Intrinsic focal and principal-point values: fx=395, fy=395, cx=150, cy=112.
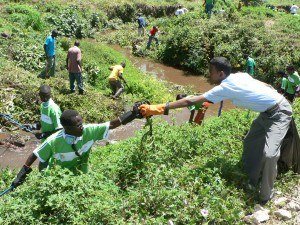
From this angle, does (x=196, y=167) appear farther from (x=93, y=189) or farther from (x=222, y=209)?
(x=93, y=189)

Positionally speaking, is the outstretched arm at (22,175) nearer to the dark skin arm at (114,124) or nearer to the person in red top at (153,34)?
the dark skin arm at (114,124)

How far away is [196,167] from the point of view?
525 cm

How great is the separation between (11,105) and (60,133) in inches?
239

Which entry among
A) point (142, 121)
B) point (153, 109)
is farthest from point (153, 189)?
point (142, 121)

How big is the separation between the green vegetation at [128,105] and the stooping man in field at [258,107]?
1.11ft

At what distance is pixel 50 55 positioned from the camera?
11.8m

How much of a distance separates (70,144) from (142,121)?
686 centimetres

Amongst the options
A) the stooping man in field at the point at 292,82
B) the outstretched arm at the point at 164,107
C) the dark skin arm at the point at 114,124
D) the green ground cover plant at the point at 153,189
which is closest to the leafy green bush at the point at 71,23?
the stooping man in field at the point at 292,82

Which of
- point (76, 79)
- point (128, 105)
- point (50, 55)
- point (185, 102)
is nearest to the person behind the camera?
point (185, 102)

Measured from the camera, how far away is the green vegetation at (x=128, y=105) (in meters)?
4.07

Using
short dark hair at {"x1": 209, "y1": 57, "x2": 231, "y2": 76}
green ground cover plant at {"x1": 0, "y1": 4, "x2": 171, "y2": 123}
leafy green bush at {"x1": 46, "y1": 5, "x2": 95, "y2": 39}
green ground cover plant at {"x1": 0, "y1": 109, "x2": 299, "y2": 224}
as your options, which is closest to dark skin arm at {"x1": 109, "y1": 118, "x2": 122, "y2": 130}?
green ground cover plant at {"x1": 0, "y1": 109, "x2": 299, "y2": 224}

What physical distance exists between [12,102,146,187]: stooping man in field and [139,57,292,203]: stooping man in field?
0.70 m

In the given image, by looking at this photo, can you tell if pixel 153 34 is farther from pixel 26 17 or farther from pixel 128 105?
pixel 128 105

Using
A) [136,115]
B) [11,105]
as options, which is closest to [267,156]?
[136,115]
